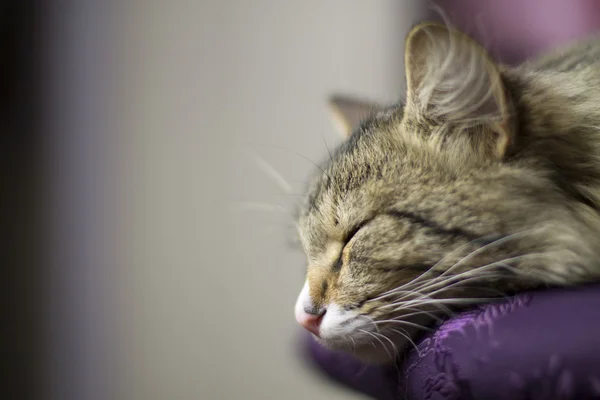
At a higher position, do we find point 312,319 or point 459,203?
point 459,203

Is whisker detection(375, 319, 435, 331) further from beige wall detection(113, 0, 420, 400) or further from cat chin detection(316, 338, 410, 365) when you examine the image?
beige wall detection(113, 0, 420, 400)

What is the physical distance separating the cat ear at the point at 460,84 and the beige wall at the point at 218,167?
1.14 meters

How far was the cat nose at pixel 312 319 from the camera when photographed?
735 mm

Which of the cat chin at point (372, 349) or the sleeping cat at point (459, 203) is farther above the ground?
the sleeping cat at point (459, 203)

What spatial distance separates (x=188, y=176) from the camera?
188 centimetres

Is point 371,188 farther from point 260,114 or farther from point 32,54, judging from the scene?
point 32,54

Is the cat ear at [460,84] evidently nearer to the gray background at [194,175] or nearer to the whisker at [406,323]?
the whisker at [406,323]

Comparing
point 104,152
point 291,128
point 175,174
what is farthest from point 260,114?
point 104,152

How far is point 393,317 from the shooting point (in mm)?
700

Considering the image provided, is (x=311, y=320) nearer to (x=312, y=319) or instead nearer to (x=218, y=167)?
(x=312, y=319)

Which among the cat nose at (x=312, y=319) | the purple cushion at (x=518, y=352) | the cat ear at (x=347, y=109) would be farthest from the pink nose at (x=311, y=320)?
the cat ear at (x=347, y=109)

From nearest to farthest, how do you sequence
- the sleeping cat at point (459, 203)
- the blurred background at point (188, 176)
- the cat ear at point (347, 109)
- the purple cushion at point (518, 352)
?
the purple cushion at point (518, 352) < the sleeping cat at point (459, 203) < the cat ear at point (347, 109) < the blurred background at point (188, 176)

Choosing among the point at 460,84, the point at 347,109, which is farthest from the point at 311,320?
the point at 347,109

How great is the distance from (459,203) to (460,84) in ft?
0.47
